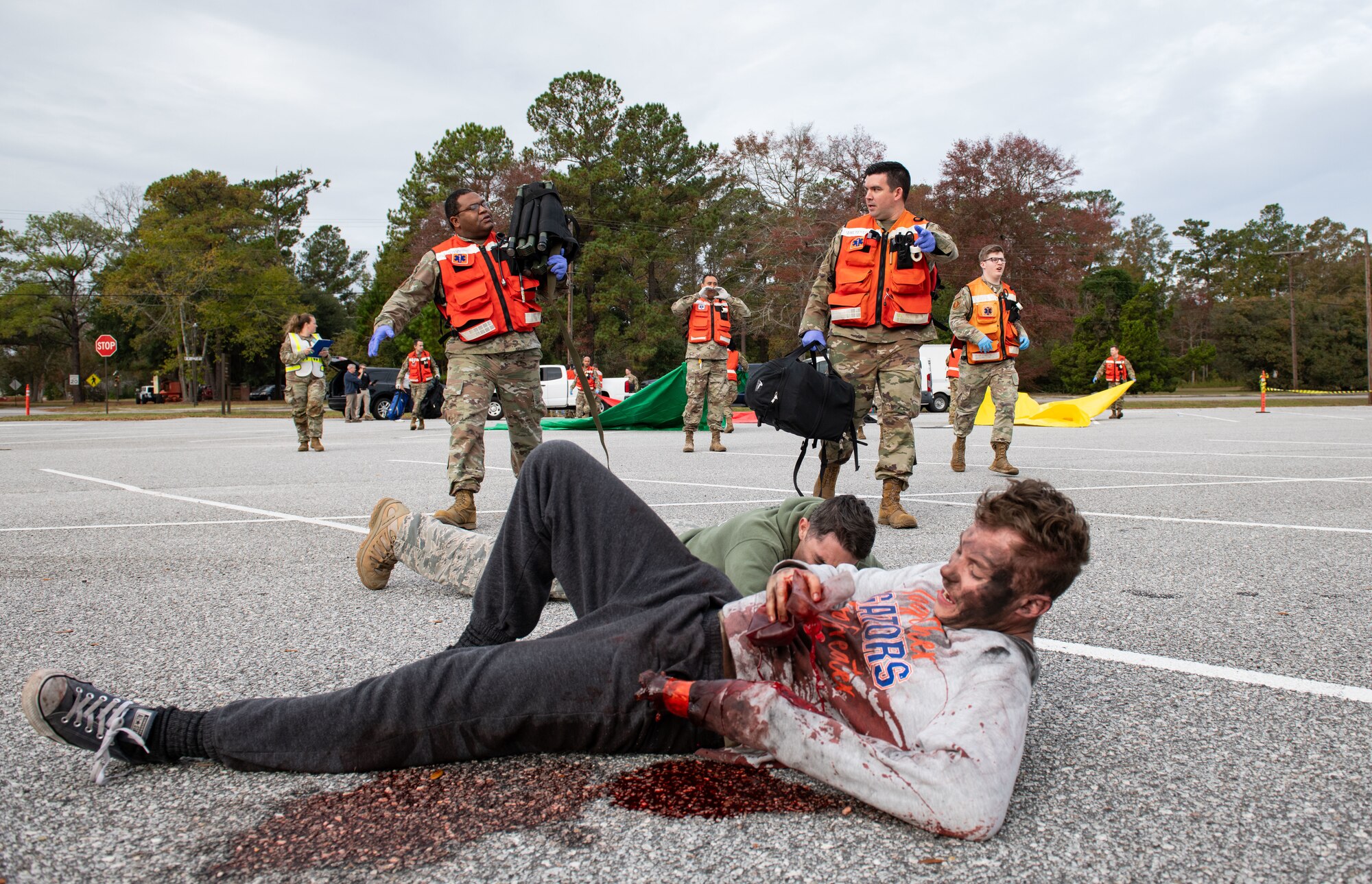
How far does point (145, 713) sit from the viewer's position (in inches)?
87.7

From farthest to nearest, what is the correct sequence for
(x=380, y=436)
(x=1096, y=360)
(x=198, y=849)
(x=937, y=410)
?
(x=1096, y=360)
(x=937, y=410)
(x=380, y=436)
(x=198, y=849)

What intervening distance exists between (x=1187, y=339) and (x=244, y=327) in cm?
6529

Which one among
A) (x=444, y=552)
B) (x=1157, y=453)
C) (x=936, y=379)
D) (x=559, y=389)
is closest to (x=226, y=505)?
(x=444, y=552)

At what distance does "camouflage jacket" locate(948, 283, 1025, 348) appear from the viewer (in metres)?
9.06

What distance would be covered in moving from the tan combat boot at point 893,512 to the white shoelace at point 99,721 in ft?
14.8

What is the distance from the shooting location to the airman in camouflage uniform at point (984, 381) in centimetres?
912

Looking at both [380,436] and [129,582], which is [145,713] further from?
[380,436]

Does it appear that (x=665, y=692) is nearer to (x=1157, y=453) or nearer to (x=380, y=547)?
(x=380, y=547)

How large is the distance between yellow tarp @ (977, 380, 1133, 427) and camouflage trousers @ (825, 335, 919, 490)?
44.4ft

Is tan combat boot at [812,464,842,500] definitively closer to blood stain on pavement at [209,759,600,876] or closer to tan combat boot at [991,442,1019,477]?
tan combat boot at [991,442,1019,477]

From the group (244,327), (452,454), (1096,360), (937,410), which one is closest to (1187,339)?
(1096,360)

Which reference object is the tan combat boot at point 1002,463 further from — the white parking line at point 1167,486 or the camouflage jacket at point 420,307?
the camouflage jacket at point 420,307

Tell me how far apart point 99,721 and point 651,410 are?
16060mm

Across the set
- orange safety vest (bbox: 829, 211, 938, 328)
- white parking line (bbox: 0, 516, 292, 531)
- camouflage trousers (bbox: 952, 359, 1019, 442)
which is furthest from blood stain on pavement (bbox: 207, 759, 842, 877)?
camouflage trousers (bbox: 952, 359, 1019, 442)
